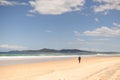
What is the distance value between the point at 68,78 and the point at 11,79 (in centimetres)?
338

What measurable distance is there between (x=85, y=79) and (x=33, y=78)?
306 cm

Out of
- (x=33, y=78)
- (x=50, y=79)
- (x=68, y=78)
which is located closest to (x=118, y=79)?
(x=68, y=78)

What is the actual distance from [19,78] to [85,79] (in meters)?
3.84

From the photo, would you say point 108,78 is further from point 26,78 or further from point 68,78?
point 26,78

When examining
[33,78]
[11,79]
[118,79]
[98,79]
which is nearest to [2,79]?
[11,79]

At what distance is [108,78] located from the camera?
14828 millimetres

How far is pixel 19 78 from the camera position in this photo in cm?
1442

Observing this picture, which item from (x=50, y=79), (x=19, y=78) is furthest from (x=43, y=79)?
(x=19, y=78)

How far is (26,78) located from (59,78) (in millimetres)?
1940

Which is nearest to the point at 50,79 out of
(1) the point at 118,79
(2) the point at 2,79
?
(2) the point at 2,79

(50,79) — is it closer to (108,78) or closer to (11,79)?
(11,79)

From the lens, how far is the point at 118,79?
14.4m

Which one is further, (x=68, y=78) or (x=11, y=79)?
(x=68, y=78)

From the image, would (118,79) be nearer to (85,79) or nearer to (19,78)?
(85,79)
